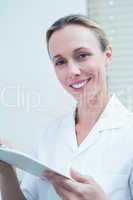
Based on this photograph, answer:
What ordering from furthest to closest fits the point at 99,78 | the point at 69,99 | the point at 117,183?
1. the point at 69,99
2. the point at 99,78
3. the point at 117,183

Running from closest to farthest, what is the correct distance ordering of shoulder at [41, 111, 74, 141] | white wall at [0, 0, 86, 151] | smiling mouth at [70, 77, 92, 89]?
smiling mouth at [70, 77, 92, 89] < shoulder at [41, 111, 74, 141] < white wall at [0, 0, 86, 151]

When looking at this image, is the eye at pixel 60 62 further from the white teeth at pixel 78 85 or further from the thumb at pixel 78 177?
the thumb at pixel 78 177

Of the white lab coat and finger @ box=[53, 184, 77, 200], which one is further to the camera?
the white lab coat

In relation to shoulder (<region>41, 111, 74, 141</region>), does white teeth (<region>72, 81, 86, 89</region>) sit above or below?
above

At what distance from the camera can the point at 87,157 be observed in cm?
98

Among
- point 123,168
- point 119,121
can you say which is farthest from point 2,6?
point 123,168

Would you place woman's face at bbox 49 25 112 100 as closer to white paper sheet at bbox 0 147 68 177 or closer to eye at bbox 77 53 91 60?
eye at bbox 77 53 91 60

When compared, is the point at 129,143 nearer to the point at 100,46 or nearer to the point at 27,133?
the point at 100,46

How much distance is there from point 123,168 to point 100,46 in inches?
16.6

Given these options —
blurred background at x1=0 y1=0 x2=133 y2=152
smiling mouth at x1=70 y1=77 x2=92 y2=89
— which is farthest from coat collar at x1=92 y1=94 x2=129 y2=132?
blurred background at x1=0 y1=0 x2=133 y2=152

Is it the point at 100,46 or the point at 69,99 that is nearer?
the point at 100,46

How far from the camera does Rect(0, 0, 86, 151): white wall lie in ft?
4.83

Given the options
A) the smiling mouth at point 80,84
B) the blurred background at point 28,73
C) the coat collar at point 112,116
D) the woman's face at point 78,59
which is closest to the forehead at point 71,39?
the woman's face at point 78,59

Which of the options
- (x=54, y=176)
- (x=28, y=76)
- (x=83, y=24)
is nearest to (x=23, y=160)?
(x=54, y=176)
